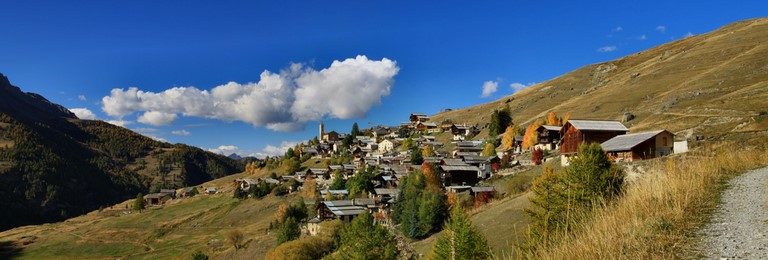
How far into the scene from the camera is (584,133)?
58.7 meters

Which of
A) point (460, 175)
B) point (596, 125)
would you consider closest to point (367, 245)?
point (596, 125)

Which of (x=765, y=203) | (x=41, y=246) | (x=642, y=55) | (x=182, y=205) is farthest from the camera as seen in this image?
(x=642, y=55)

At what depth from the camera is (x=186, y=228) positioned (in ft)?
342

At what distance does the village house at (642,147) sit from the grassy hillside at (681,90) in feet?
44.9

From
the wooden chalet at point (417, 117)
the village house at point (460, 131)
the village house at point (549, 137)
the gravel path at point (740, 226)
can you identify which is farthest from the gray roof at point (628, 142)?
the wooden chalet at point (417, 117)

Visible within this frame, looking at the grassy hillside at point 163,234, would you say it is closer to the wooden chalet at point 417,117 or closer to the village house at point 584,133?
the village house at point 584,133

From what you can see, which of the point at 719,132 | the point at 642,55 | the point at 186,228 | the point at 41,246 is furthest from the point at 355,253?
the point at 642,55

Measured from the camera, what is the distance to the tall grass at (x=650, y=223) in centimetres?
588

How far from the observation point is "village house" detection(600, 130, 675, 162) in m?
47.8

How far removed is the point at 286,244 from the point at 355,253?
2240 centimetres

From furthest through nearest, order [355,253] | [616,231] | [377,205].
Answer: [377,205], [355,253], [616,231]

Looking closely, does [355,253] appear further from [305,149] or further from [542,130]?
[305,149]

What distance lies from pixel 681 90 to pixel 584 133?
58.3 meters

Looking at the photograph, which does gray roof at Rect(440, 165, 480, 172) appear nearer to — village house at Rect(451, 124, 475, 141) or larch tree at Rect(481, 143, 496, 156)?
larch tree at Rect(481, 143, 496, 156)
